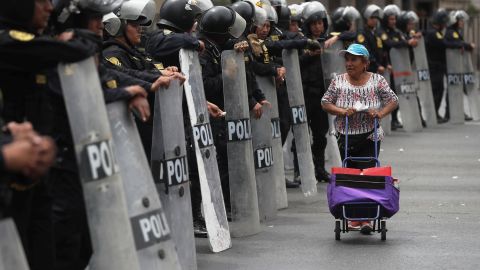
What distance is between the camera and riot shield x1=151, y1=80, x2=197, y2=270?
27.1 ft

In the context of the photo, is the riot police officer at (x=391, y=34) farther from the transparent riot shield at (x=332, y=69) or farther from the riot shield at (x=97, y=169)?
the riot shield at (x=97, y=169)

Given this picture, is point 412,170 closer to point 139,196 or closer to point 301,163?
point 301,163

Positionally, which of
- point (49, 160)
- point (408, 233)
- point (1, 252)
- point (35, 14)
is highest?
point (35, 14)

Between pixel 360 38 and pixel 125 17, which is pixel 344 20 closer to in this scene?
pixel 360 38

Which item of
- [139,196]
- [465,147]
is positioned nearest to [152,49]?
[139,196]

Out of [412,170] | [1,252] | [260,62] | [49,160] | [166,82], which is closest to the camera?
[49,160]

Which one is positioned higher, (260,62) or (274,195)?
(260,62)

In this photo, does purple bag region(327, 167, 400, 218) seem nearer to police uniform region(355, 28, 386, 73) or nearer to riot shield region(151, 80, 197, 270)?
riot shield region(151, 80, 197, 270)

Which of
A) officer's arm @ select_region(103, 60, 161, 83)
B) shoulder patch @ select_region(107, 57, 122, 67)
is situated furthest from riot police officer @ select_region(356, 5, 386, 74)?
officer's arm @ select_region(103, 60, 161, 83)

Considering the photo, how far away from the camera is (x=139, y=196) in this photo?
23.3 feet

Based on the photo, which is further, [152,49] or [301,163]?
[301,163]

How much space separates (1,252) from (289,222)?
249 inches

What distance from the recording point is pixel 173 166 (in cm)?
848

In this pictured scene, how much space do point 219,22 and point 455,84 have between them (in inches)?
535
